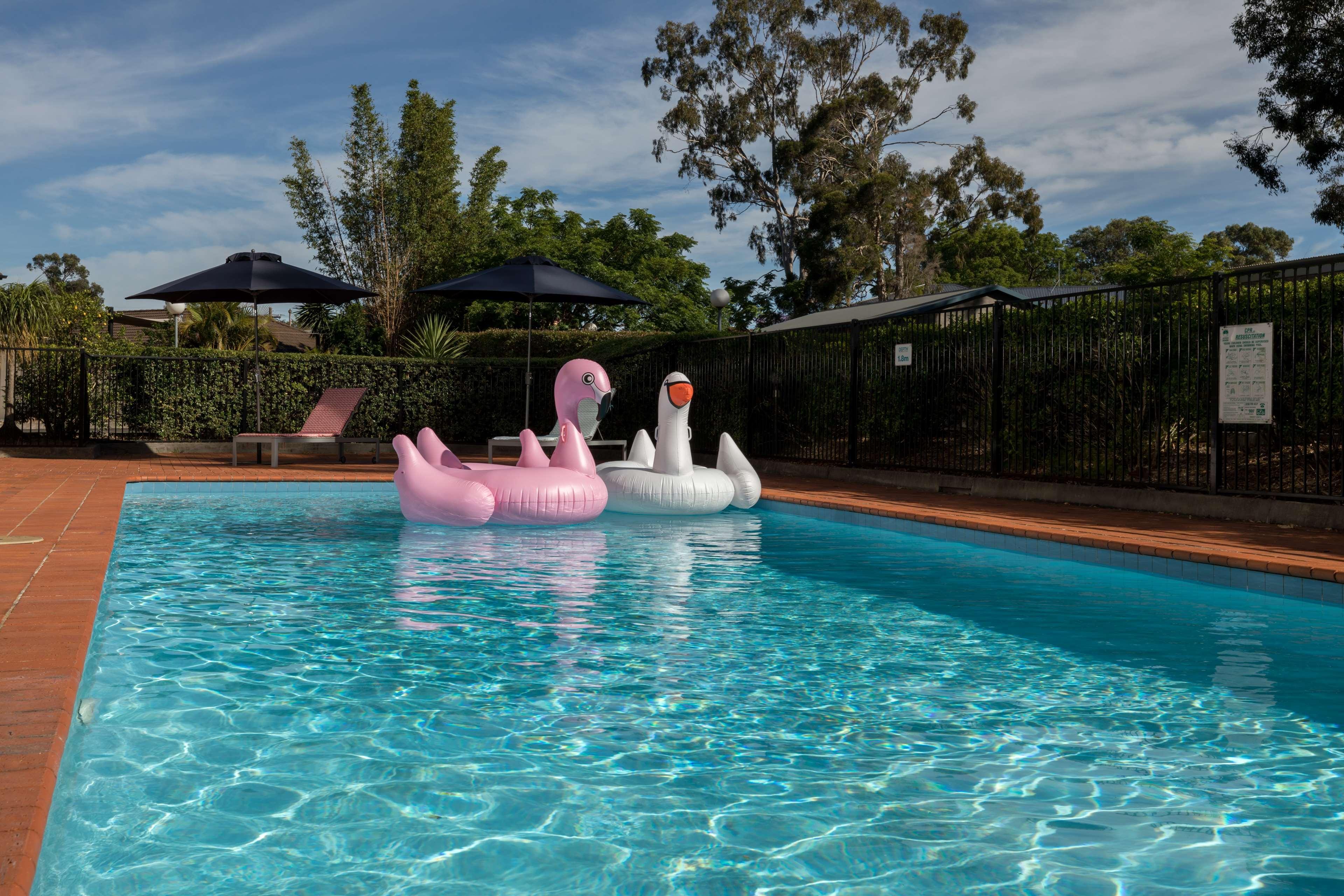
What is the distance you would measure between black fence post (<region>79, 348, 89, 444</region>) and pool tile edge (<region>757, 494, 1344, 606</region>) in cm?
1229

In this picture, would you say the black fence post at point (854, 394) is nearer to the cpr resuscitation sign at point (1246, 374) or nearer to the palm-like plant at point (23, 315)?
the cpr resuscitation sign at point (1246, 374)

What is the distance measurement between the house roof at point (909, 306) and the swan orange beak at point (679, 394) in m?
4.00

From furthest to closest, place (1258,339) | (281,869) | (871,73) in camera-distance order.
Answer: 1. (871,73)
2. (1258,339)
3. (281,869)

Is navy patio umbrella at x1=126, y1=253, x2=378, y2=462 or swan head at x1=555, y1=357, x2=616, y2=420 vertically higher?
navy patio umbrella at x1=126, y1=253, x2=378, y2=462

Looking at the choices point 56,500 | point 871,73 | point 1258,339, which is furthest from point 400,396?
point 871,73

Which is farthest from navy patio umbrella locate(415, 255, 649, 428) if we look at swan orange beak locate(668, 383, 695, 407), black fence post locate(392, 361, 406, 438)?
black fence post locate(392, 361, 406, 438)

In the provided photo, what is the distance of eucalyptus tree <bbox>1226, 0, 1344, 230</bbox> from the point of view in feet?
54.1

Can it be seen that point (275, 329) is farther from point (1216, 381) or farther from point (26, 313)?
point (1216, 381)

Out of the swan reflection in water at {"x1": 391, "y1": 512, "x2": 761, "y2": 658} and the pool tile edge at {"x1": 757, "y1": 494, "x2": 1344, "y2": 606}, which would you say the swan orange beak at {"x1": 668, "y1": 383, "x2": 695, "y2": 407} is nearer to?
the swan reflection in water at {"x1": 391, "y1": 512, "x2": 761, "y2": 658}

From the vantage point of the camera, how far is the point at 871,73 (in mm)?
33969

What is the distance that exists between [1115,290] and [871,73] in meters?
27.2

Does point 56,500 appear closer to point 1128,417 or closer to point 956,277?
point 1128,417

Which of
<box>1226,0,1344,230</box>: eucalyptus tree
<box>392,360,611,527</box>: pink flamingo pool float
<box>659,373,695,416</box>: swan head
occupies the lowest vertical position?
<box>392,360,611,527</box>: pink flamingo pool float

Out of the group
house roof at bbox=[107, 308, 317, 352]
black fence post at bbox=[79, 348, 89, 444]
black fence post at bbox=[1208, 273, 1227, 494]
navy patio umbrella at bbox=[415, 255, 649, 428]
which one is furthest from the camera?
house roof at bbox=[107, 308, 317, 352]
